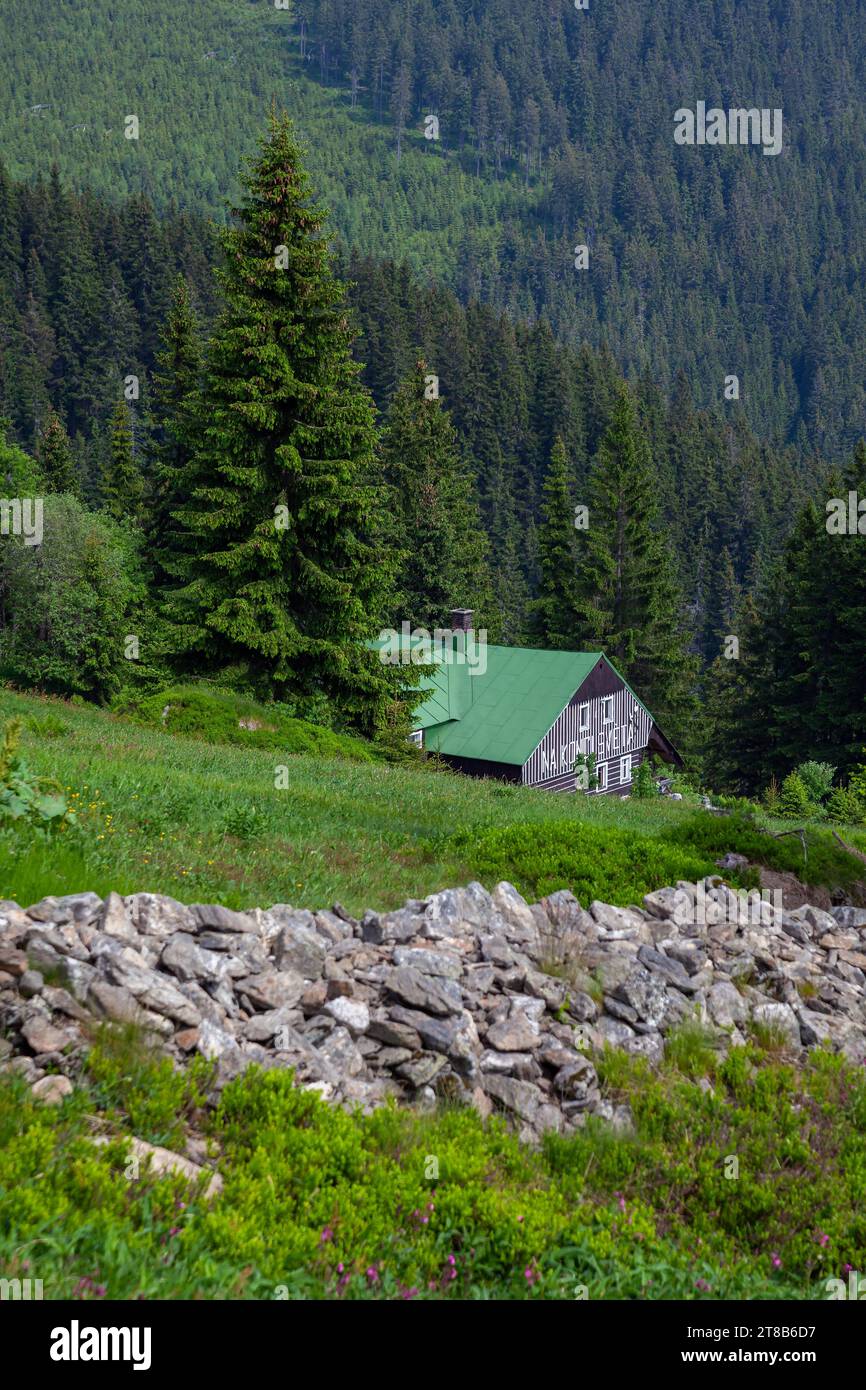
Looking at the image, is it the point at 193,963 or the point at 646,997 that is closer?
the point at 193,963

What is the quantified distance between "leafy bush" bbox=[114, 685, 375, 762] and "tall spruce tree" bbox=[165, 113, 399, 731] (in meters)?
2.16

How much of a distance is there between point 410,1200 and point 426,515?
54294 millimetres

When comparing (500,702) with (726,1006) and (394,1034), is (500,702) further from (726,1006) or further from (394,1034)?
(394,1034)

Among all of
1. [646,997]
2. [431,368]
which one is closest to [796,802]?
[646,997]

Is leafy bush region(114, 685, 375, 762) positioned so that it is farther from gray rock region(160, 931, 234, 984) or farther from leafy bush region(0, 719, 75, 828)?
gray rock region(160, 931, 234, 984)

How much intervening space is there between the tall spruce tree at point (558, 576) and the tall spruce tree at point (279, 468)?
36.4 metres

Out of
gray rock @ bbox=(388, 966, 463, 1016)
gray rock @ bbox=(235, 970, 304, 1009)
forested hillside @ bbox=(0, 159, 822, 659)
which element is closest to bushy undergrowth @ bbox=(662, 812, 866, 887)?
gray rock @ bbox=(388, 966, 463, 1016)

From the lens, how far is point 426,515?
59.0 m

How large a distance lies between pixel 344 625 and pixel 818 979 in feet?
73.4

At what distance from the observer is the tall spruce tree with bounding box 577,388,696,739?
215ft

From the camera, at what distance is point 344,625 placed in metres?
31.6

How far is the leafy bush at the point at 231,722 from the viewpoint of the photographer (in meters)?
26.4

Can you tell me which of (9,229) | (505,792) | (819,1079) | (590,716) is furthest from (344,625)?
(9,229)
